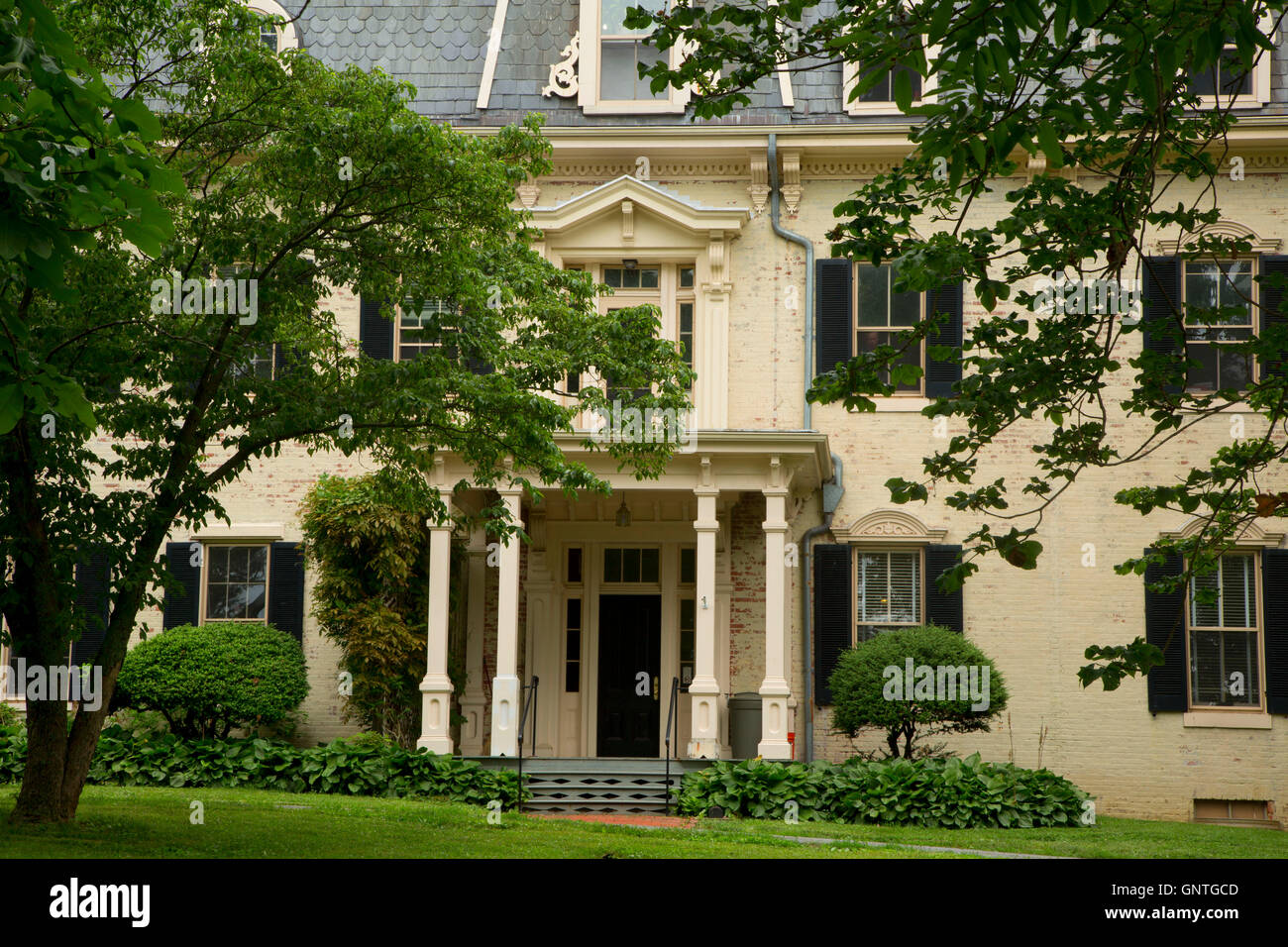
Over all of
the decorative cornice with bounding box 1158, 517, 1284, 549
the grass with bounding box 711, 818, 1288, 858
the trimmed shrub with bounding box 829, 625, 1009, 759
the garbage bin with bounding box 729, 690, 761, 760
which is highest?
the decorative cornice with bounding box 1158, 517, 1284, 549

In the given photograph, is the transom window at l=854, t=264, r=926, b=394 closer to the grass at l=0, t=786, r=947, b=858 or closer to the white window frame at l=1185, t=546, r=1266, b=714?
the white window frame at l=1185, t=546, r=1266, b=714

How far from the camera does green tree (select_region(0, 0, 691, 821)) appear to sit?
9672 millimetres

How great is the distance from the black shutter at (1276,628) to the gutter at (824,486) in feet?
17.4

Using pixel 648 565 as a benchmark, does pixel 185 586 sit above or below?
below

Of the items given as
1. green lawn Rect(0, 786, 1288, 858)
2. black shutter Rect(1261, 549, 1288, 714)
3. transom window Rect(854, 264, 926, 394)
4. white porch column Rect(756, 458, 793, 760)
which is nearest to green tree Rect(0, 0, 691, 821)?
green lawn Rect(0, 786, 1288, 858)

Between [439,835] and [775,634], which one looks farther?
[775,634]

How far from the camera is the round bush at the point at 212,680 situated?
51.4 feet

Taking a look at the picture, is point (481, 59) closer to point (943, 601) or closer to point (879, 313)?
point (879, 313)

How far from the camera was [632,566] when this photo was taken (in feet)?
58.5

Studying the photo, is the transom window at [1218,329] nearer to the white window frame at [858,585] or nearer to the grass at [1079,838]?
the white window frame at [858,585]

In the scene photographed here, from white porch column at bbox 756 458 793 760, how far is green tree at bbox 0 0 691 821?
5028 millimetres

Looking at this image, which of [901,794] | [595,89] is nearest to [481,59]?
[595,89]

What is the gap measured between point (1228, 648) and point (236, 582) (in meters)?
12.6

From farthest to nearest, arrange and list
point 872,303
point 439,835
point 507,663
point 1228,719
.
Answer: point 872,303 → point 1228,719 → point 507,663 → point 439,835
